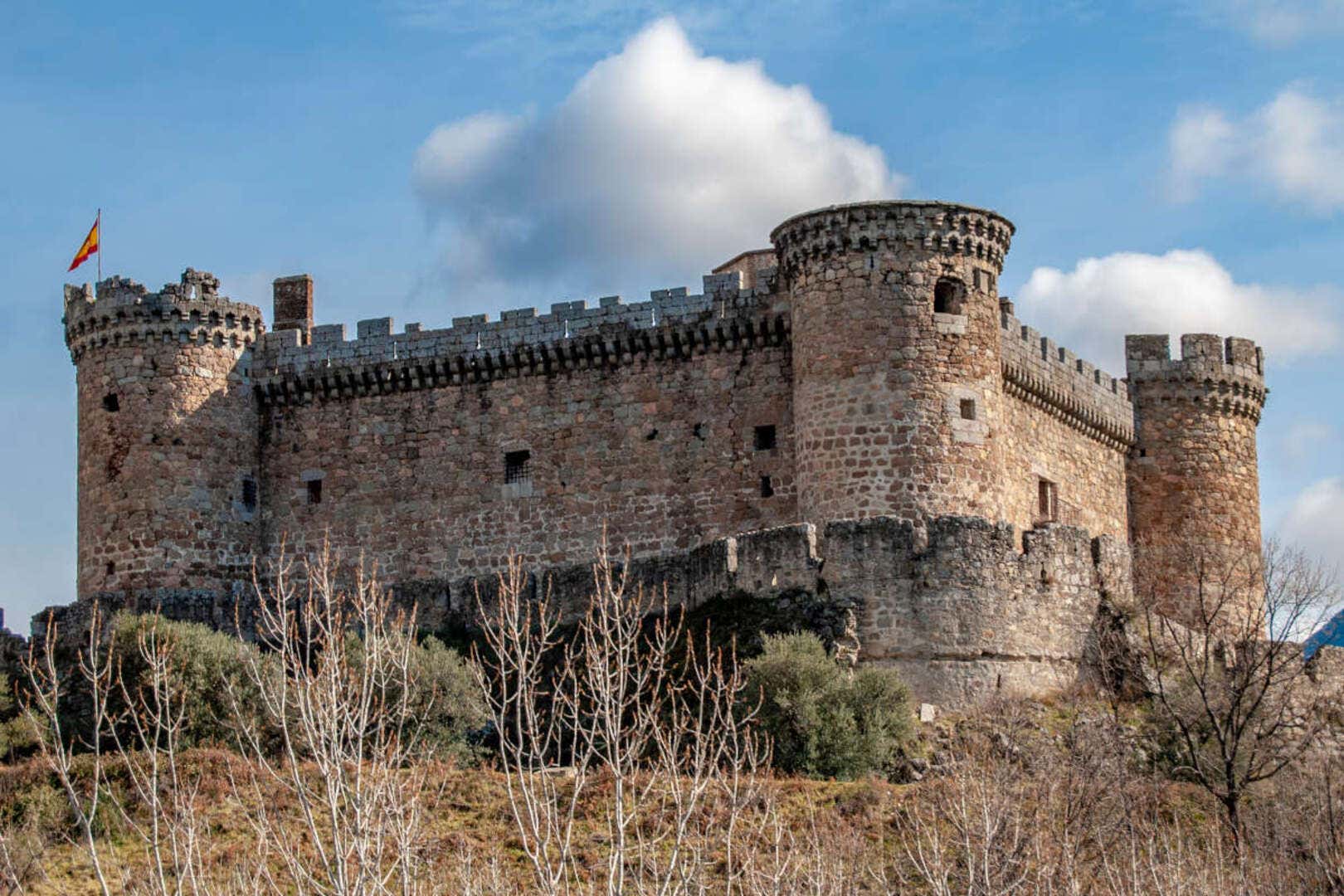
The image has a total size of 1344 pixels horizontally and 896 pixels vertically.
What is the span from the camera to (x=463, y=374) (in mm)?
45094

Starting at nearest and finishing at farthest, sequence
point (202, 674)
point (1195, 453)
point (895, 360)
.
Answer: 1. point (202, 674)
2. point (895, 360)
3. point (1195, 453)

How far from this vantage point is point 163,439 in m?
44.2

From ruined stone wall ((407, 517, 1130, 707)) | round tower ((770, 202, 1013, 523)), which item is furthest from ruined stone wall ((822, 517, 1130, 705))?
round tower ((770, 202, 1013, 523))

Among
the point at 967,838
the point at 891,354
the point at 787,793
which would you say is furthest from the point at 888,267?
the point at 967,838

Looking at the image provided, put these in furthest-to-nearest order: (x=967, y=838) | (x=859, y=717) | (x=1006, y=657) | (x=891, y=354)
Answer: (x=891, y=354) < (x=1006, y=657) < (x=859, y=717) < (x=967, y=838)

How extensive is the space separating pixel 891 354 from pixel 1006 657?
6158mm

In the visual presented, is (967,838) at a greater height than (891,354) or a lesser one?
lesser

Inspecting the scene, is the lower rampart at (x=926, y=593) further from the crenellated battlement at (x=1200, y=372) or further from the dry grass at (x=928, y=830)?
the crenellated battlement at (x=1200, y=372)

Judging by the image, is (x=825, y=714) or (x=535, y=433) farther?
(x=535, y=433)

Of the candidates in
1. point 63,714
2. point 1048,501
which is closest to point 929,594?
point 1048,501

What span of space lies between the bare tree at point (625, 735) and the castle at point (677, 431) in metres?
2.75

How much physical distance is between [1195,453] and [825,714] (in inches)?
665

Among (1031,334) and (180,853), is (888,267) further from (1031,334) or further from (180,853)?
(180,853)

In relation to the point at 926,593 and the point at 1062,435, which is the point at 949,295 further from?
the point at 926,593
